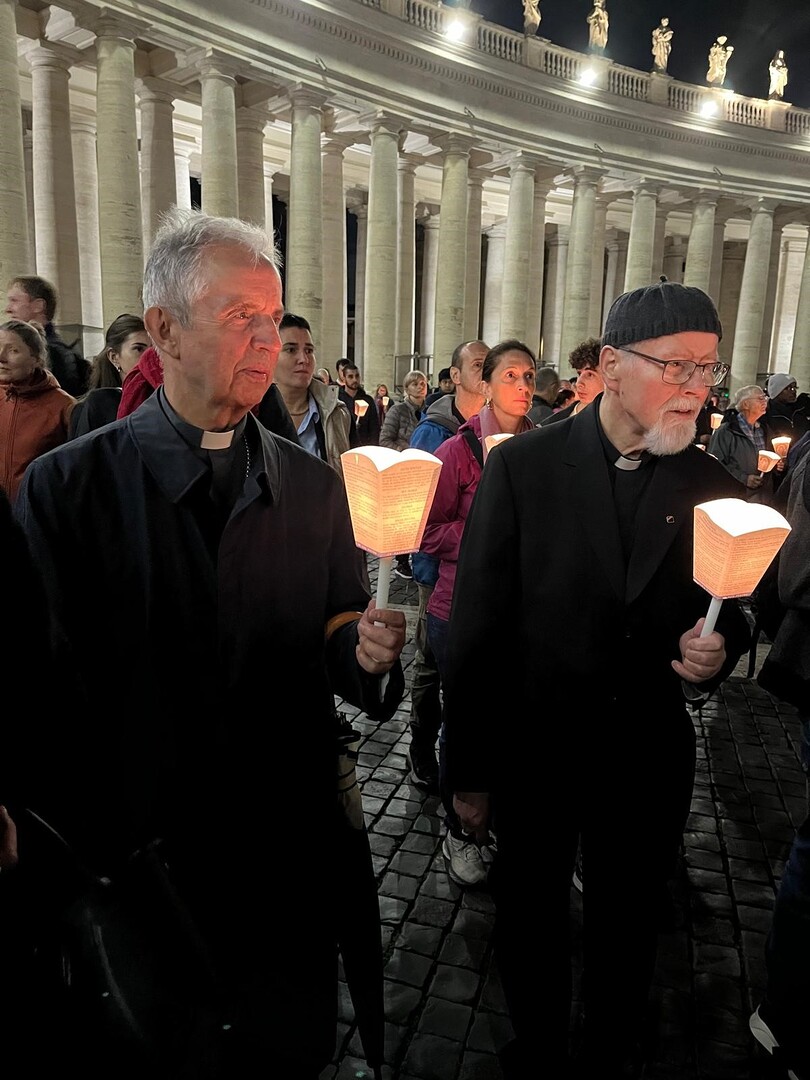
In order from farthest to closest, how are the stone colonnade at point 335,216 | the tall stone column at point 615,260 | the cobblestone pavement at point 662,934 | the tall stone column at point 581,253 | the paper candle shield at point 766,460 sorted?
the tall stone column at point 615,260
the tall stone column at point 581,253
the stone colonnade at point 335,216
the paper candle shield at point 766,460
the cobblestone pavement at point 662,934

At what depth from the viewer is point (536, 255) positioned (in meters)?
25.1

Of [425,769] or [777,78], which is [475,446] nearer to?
[425,769]

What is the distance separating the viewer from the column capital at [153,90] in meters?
17.2

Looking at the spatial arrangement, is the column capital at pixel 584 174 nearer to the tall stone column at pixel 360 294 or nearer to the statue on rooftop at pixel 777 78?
the tall stone column at pixel 360 294

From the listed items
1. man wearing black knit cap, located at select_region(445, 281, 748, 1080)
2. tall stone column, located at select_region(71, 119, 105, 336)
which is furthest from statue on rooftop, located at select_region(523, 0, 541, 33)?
man wearing black knit cap, located at select_region(445, 281, 748, 1080)

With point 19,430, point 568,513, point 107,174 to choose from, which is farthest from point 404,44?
point 568,513

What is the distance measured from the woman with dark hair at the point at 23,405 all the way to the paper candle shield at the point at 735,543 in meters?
Result: 3.75

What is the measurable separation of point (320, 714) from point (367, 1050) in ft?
3.30

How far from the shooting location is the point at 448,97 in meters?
21.8

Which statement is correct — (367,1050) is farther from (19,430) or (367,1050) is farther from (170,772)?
(19,430)

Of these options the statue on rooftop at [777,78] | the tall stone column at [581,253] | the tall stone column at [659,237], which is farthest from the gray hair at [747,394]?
the statue on rooftop at [777,78]

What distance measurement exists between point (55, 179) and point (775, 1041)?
62.4ft

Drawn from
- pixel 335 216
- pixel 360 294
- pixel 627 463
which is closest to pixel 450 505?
pixel 627 463

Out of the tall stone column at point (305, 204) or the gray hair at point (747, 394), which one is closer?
the gray hair at point (747, 394)
